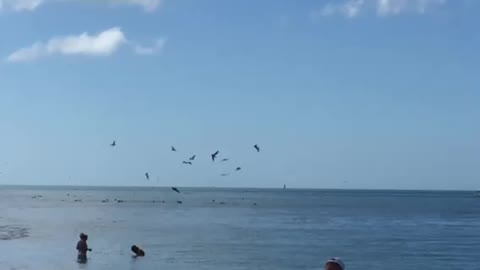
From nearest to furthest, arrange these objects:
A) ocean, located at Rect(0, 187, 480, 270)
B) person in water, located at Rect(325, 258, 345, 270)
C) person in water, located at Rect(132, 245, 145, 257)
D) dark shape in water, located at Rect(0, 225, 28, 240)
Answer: person in water, located at Rect(325, 258, 345, 270) < ocean, located at Rect(0, 187, 480, 270) < person in water, located at Rect(132, 245, 145, 257) < dark shape in water, located at Rect(0, 225, 28, 240)

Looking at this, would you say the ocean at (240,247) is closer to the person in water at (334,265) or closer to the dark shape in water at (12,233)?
the dark shape in water at (12,233)

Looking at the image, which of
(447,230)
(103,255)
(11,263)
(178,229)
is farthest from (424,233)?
(11,263)

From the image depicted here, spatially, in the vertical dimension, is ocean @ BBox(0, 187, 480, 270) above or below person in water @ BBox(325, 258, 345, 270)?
above

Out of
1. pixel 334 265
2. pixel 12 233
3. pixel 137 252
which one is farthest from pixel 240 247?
pixel 334 265

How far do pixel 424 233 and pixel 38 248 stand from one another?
31818 mm

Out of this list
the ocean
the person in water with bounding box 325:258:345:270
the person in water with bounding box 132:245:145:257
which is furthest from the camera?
the person in water with bounding box 132:245:145:257

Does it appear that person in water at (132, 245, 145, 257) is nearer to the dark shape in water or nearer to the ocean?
the ocean

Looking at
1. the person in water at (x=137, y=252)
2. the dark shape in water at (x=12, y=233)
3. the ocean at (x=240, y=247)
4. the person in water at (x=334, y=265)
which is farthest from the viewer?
the dark shape in water at (x=12, y=233)

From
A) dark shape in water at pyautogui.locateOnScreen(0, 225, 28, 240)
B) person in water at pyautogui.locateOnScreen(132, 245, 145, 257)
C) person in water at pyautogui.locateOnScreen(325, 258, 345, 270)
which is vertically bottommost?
person in water at pyautogui.locateOnScreen(325, 258, 345, 270)

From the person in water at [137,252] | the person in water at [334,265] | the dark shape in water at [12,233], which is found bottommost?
the person in water at [334,265]

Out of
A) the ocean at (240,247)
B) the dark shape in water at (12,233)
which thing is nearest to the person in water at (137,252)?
the ocean at (240,247)

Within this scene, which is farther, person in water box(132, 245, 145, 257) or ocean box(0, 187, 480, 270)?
person in water box(132, 245, 145, 257)

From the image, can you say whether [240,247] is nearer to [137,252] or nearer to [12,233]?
[137,252]

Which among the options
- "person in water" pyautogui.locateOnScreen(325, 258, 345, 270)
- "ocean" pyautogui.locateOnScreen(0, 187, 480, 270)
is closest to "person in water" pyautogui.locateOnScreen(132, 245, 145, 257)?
"ocean" pyautogui.locateOnScreen(0, 187, 480, 270)
